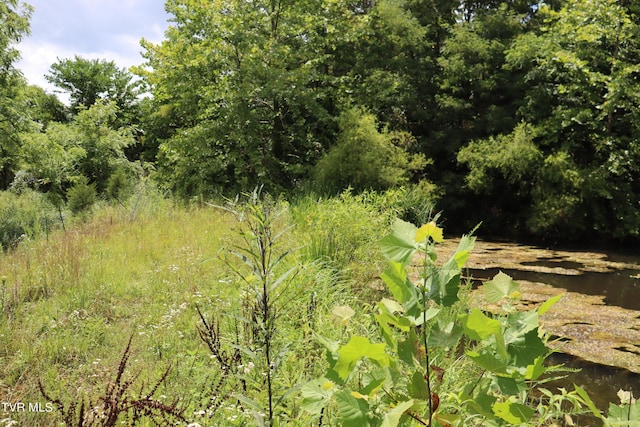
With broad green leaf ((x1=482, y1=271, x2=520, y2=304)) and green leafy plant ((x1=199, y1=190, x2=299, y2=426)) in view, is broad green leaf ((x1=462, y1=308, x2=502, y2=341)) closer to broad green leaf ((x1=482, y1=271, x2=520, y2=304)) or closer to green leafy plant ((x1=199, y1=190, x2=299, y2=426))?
broad green leaf ((x1=482, y1=271, x2=520, y2=304))

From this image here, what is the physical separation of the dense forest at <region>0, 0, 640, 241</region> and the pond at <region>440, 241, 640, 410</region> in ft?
8.23

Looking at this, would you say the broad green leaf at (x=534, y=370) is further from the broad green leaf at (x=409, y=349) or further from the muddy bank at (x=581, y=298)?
the muddy bank at (x=581, y=298)

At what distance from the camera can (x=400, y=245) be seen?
753 mm

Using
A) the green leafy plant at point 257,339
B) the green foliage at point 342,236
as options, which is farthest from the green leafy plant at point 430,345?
the green foliage at point 342,236

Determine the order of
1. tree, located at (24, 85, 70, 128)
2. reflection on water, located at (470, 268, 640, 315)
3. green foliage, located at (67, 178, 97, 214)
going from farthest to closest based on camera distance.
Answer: tree, located at (24, 85, 70, 128) < green foliage, located at (67, 178, 97, 214) < reflection on water, located at (470, 268, 640, 315)

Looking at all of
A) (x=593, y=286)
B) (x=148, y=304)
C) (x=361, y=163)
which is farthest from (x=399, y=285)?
(x=361, y=163)

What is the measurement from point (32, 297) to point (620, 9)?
13470 mm

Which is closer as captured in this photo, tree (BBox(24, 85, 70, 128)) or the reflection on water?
the reflection on water

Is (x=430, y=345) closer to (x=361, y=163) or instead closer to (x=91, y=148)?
(x=361, y=163)

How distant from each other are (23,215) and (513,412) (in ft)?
38.5

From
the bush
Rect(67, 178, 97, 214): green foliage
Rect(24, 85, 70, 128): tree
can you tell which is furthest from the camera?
Rect(24, 85, 70, 128): tree

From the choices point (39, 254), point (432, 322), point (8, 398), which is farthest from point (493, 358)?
point (39, 254)

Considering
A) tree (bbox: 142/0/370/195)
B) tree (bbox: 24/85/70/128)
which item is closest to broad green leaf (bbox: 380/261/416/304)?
tree (bbox: 142/0/370/195)

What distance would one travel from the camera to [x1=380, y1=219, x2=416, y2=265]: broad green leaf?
2.43ft
